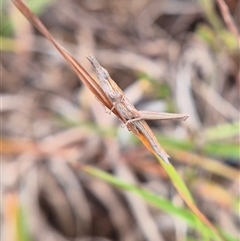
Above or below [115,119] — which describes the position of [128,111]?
below

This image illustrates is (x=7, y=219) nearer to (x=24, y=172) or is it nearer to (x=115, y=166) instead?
(x=24, y=172)

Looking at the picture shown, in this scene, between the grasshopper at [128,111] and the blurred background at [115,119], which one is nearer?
the grasshopper at [128,111]

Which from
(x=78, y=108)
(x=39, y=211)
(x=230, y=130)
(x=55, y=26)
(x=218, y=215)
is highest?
(x=55, y=26)

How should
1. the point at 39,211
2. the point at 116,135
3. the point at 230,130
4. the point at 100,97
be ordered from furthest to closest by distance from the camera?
the point at 39,211 → the point at 116,135 → the point at 230,130 → the point at 100,97

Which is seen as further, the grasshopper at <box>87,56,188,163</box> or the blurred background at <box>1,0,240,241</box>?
the blurred background at <box>1,0,240,241</box>

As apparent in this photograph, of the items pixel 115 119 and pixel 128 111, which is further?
pixel 115 119

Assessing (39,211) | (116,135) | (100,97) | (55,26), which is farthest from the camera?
(55,26)

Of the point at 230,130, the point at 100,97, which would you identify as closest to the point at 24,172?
the point at 230,130

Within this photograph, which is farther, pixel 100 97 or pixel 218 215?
pixel 218 215
